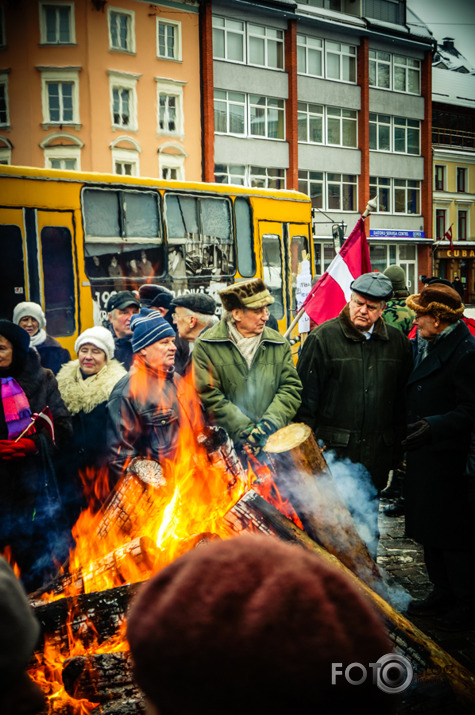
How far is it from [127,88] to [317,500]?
2739 cm

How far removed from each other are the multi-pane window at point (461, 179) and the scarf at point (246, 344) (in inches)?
1833

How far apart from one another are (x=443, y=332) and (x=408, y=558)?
208 centimetres

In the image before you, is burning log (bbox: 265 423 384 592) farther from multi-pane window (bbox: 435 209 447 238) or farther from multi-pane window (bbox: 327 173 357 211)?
multi-pane window (bbox: 435 209 447 238)

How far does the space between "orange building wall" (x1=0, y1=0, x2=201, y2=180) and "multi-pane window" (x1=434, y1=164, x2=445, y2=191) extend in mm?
23725

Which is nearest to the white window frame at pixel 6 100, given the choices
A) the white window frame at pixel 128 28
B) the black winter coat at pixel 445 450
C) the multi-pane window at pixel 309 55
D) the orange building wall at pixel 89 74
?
the orange building wall at pixel 89 74

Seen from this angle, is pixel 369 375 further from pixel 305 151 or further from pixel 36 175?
pixel 305 151

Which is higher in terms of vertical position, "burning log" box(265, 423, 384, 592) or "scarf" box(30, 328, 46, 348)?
"scarf" box(30, 328, 46, 348)

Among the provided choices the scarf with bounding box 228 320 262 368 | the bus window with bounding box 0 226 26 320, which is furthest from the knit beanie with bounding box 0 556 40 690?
the bus window with bounding box 0 226 26 320

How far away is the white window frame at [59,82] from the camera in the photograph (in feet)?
85.0

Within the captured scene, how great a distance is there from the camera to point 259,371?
183 inches

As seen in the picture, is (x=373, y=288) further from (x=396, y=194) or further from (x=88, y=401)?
(x=396, y=194)

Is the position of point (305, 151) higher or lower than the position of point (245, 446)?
higher

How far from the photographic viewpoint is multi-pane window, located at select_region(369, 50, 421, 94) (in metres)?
37.5

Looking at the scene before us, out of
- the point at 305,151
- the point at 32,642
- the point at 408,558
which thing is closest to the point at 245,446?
the point at 408,558
